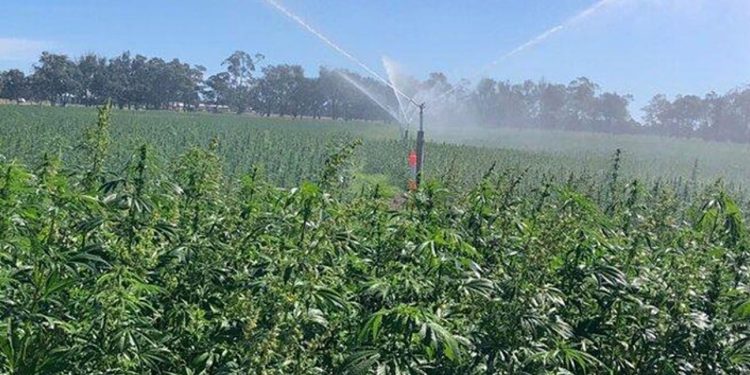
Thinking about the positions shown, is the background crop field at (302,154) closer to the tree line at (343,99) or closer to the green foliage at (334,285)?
the green foliage at (334,285)

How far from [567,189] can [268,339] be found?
2.08m

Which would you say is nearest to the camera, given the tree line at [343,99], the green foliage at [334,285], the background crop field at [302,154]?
the green foliage at [334,285]

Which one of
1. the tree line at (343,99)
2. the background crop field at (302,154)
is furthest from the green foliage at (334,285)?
the tree line at (343,99)

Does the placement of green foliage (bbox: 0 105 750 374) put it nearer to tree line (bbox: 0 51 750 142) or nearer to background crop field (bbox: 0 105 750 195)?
background crop field (bbox: 0 105 750 195)

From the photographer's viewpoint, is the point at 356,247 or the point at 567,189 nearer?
the point at 356,247

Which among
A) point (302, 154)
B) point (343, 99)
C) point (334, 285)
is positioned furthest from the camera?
point (343, 99)

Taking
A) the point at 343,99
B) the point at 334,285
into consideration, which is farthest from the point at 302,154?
the point at 343,99

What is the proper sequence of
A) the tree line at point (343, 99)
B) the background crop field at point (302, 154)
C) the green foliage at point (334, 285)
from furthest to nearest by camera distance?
the tree line at point (343, 99), the background crop field at point (302, 154), the green foliage at point (334, 285)

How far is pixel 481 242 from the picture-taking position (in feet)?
12.7

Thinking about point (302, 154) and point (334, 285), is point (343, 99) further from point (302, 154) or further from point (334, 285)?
point (334, 285)

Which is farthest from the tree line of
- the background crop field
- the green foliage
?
the green foliage

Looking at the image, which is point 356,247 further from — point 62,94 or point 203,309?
point 62,94

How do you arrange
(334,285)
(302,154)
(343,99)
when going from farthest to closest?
(343,99), (302,154), (334,285)

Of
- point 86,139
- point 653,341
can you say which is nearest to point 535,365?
point 653,341
